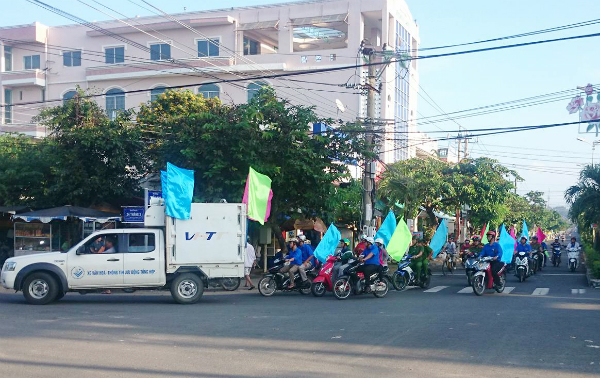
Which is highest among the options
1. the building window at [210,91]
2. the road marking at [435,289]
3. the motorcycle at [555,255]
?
Answer: the building window at [210,91]

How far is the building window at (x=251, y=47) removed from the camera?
53.0 metres

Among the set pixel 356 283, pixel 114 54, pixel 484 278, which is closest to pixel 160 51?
pixel 114 54

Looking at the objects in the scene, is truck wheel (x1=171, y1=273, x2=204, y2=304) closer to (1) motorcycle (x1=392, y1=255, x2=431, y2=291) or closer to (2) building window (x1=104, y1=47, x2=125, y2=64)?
(1) motorcycle (x1=392, y1=255, x2=431, y2=291)

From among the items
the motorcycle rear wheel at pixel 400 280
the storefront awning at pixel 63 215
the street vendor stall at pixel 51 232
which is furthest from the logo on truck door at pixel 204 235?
the street vendor stall at pixel 51 232

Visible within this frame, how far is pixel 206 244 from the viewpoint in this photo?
51.9 feet

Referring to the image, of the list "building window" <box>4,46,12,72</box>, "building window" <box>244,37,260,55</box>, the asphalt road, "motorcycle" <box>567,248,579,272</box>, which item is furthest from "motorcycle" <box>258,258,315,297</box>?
"building window" <box>4,46,12,72</box>

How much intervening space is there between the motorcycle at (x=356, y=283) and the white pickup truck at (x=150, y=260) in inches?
108

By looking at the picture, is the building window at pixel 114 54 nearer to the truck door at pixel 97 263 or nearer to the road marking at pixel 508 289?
the road marking at pixel 508 289

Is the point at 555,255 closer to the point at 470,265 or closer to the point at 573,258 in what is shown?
the point at 573,258

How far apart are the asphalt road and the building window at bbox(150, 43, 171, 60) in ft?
127

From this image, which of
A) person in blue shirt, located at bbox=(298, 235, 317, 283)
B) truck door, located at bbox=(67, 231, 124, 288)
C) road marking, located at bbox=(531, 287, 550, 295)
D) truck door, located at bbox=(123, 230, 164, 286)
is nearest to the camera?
truck door, located at bbox=(67, 231, 124, 288)

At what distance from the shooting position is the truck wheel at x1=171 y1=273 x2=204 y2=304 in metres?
15.6

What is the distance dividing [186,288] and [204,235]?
1344 millimetres

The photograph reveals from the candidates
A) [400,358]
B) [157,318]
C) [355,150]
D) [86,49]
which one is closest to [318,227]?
[355,150]
